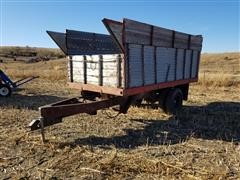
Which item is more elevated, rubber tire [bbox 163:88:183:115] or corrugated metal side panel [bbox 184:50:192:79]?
corrugated metal side panel [bbox 184:50:192:79]

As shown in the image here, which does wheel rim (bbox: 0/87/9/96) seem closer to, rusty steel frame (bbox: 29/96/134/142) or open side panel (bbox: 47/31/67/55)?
open side panel (bbox: 47/31/67/55)

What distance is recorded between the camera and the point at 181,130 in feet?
25.7

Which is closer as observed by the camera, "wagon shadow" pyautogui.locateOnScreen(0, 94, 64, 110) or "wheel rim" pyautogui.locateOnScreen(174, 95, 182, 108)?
"wheel rim" pyautogui.locateOnScreen(174, 95, 182, 108)

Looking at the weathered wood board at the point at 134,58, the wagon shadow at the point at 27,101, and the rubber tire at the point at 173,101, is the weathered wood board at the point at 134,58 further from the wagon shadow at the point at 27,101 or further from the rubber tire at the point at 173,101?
the wagon shadow at the point at 27,101

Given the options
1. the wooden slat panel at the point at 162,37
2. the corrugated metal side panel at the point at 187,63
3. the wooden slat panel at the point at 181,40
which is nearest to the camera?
the wooden slat panel at the point at 162,37

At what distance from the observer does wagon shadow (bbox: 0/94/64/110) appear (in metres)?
10.8

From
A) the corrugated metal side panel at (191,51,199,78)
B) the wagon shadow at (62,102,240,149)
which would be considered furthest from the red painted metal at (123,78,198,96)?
the wagon shadow at (62,102,240,149)

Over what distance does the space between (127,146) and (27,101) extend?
6.19 metres

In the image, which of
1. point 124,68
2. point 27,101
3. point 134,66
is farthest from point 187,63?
point 27,101

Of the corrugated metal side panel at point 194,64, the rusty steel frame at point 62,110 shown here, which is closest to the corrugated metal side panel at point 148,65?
the rusty steel frame at point 62,110

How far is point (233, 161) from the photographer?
5746mm

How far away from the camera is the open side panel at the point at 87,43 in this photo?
29.5 feet

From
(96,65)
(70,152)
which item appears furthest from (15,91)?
(70,152)

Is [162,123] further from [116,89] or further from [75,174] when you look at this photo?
[75,174]
